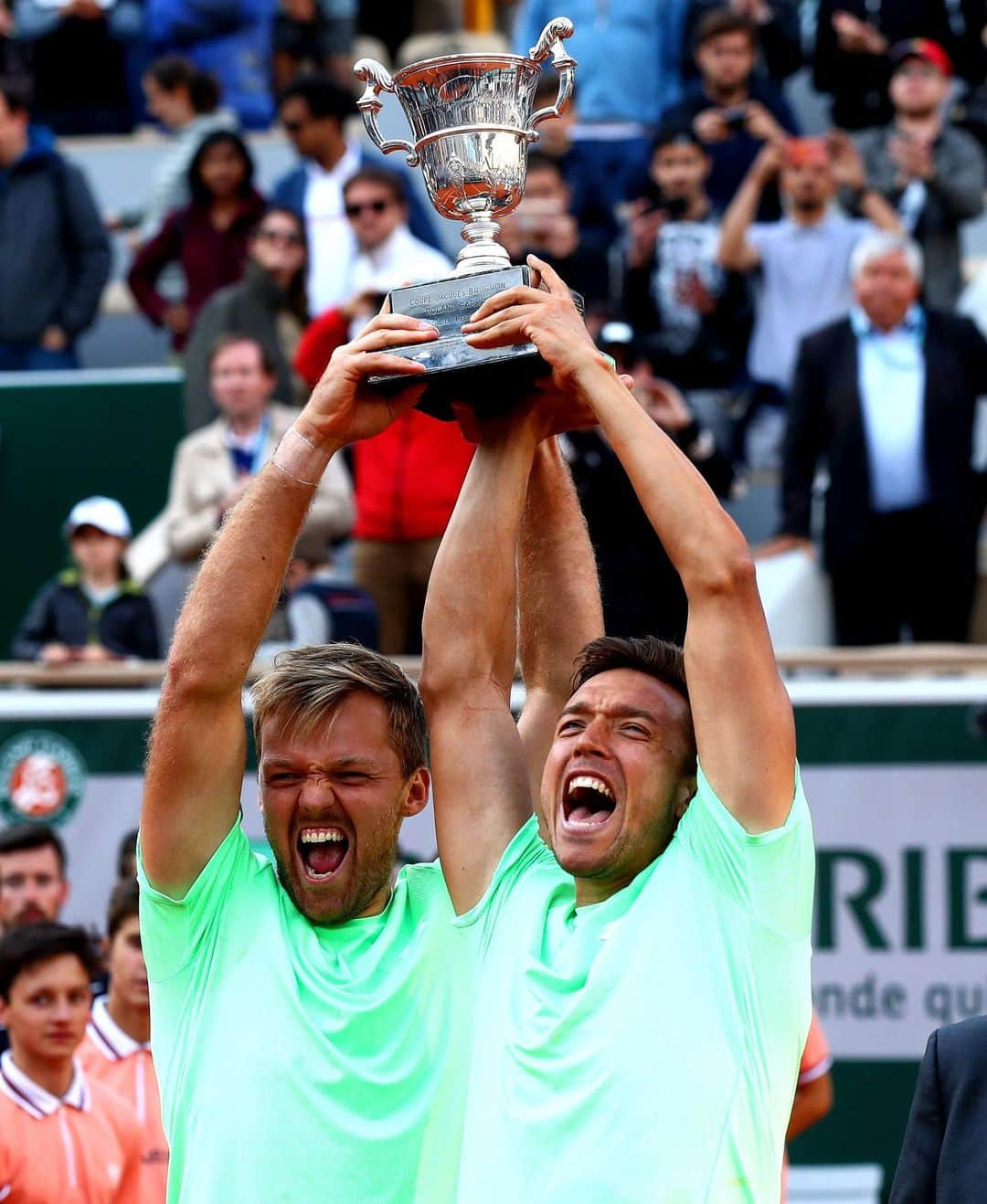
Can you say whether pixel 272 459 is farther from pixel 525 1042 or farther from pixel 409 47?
pixel 409 47

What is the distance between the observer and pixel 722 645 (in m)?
3.17

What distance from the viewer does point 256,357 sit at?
7.79 m

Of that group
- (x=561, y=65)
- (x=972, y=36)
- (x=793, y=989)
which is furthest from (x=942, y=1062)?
(x=972, y=36)

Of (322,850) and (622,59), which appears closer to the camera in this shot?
(322,850)

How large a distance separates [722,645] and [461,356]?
675 millimetres

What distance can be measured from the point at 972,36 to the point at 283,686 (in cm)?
786

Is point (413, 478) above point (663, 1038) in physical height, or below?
above

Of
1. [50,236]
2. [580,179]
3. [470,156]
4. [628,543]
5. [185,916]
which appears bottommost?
[185,916]

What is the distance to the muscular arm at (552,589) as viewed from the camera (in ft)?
12.7

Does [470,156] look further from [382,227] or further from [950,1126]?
[382,227]

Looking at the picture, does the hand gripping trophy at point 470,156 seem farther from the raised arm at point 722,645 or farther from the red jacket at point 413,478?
the red jacket at point 413,478

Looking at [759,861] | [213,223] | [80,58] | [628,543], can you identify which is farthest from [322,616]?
[80,58]

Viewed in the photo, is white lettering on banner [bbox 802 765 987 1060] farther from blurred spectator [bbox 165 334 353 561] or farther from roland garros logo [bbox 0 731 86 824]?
roland garros logo [bbox 0 731 86 824]

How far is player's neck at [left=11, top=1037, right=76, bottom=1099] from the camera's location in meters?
5.28
